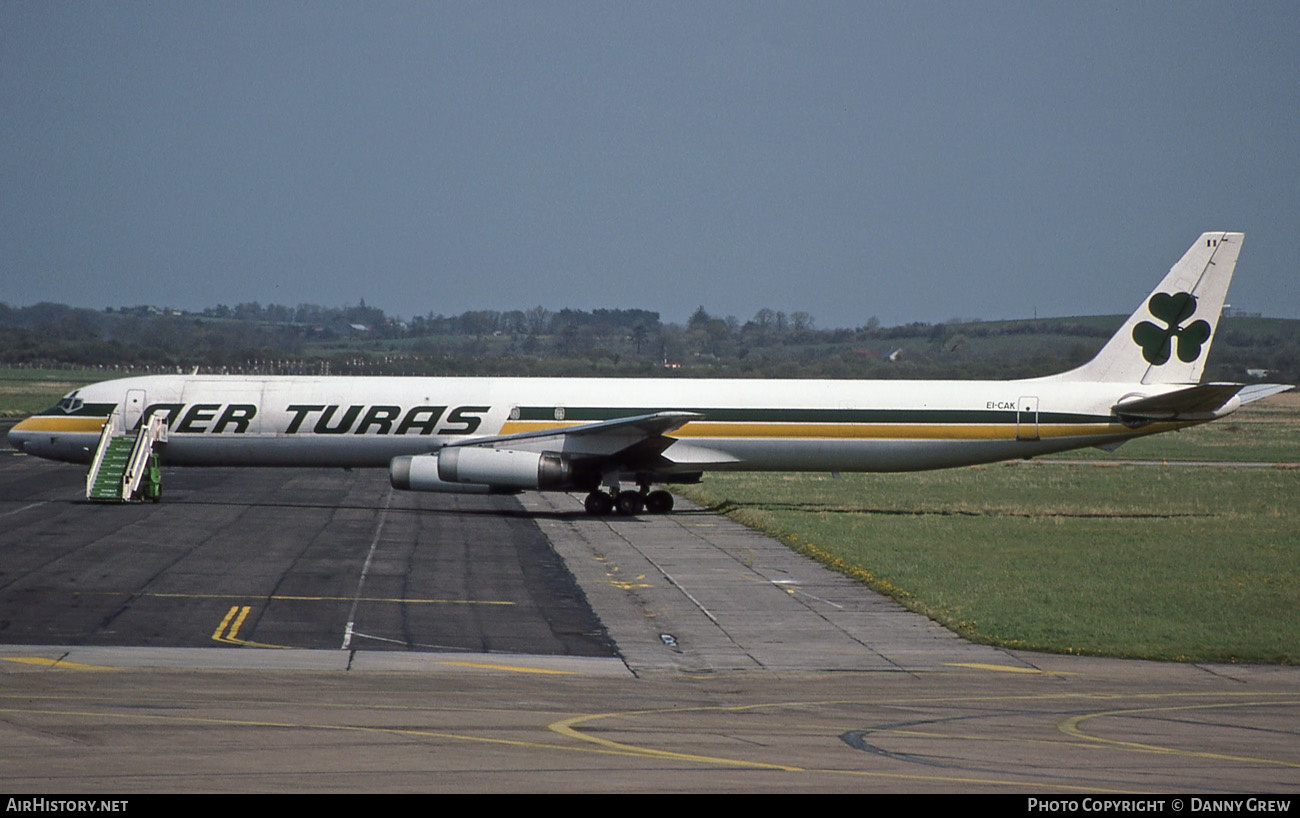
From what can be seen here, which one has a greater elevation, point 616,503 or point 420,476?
point 420,476

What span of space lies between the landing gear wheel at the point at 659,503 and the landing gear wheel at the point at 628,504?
2.77ft

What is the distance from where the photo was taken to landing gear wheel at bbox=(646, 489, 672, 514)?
3844 cm

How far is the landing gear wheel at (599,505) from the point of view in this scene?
37.5m

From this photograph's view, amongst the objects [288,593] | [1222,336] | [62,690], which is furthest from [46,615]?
[1222,336]

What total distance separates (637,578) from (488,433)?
13391 mm

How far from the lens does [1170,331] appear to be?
38062 mm

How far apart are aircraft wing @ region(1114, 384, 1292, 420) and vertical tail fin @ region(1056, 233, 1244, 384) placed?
61.5 inches

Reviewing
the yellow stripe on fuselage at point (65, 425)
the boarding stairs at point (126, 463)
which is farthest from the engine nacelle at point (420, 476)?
the yellow stripe on fuselage at point (65, 425)

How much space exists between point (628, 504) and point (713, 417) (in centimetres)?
340

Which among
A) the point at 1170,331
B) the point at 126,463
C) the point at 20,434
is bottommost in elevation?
the point at 126,463

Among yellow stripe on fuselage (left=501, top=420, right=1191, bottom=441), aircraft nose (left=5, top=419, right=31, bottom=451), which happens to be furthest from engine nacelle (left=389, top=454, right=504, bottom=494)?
aircraft nose (left=5, top=419, right=31, bottom=451)

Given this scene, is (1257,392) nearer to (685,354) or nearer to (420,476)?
(420,476)

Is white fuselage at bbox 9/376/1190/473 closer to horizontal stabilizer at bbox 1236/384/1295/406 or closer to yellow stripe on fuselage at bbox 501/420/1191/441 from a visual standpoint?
yellow stripe on fuselage at bbox 501/420/1191/441

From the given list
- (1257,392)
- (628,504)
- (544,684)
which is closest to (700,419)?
(628,504)
